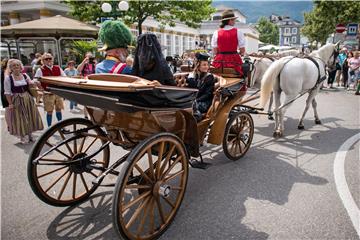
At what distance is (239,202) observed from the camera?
356cm

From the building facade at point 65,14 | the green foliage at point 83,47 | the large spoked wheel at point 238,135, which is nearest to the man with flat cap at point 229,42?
the large spoked wheel at point 238,135

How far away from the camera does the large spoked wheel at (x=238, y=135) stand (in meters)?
4.63

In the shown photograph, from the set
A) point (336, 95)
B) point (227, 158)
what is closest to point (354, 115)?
point (336, 95)

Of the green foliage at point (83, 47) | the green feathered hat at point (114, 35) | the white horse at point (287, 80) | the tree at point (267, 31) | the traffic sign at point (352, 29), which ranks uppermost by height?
the tree at point (267, 31)

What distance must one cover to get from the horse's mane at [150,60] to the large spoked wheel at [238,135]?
1704mm

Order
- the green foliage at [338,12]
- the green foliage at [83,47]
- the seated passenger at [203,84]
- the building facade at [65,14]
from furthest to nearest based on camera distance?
the building facade at [65,14]
the green foliage at [338,12]
the green foliage at [83,47]
the seated passenger at [203,84]

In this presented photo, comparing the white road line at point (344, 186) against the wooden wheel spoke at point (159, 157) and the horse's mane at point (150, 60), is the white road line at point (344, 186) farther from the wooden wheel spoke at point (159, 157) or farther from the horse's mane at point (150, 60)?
the horse's mane at point (150, 60)

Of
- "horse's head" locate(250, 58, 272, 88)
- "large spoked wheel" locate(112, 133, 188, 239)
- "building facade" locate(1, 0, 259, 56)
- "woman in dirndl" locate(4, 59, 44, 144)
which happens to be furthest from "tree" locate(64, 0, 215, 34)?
"large spoked wheel" locate(112, 133, 188, 239)

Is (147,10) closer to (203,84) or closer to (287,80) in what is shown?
(287,80)

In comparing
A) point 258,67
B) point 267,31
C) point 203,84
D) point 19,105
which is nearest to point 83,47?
point 19,105

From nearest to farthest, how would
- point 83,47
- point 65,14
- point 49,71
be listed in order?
point 49,71, point 83,47, point 65,14

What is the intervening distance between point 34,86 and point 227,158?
163 inches

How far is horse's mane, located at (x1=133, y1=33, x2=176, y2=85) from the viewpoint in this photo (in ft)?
9.95

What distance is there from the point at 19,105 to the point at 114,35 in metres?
3.63
